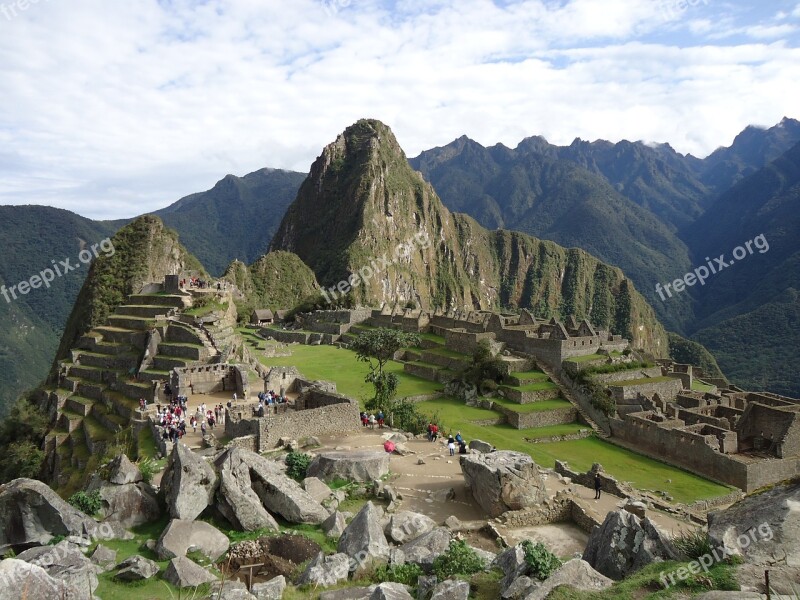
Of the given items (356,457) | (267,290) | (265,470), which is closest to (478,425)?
(356,457)

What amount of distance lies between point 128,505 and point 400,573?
6.48 meters

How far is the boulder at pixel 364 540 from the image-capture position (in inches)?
416

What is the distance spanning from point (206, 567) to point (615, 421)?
29.7 m

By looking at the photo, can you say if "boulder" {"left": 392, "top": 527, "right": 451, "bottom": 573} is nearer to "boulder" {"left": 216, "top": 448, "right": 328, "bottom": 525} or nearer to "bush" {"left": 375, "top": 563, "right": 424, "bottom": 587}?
"bush" {"left": 375, "top": 563, "right": 424, "bottom": 587}

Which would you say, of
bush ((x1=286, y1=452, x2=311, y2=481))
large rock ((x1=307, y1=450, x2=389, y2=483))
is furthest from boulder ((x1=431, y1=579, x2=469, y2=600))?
bush ((x1=286, y1=452, x2=311, y2=481))

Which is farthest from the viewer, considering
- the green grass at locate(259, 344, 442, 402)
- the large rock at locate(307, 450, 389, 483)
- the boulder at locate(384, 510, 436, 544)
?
the green grass at locate(259, 344, 442, 402)

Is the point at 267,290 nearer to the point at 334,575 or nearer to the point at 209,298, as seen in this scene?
the point at 209,298

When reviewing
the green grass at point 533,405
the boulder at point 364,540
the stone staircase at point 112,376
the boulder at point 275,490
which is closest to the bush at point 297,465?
the boulder at point 275,490

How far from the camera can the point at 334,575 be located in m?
9.91

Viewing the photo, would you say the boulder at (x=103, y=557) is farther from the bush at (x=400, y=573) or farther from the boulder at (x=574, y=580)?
the boulder at (x=574, y=580)

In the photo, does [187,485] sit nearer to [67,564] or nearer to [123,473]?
[123,473]

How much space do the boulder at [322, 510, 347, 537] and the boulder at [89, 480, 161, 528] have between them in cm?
377

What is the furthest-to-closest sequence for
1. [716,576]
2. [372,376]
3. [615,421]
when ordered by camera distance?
[615,421], [372,376], [716,576]

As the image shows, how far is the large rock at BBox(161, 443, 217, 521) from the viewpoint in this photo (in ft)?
40.4
